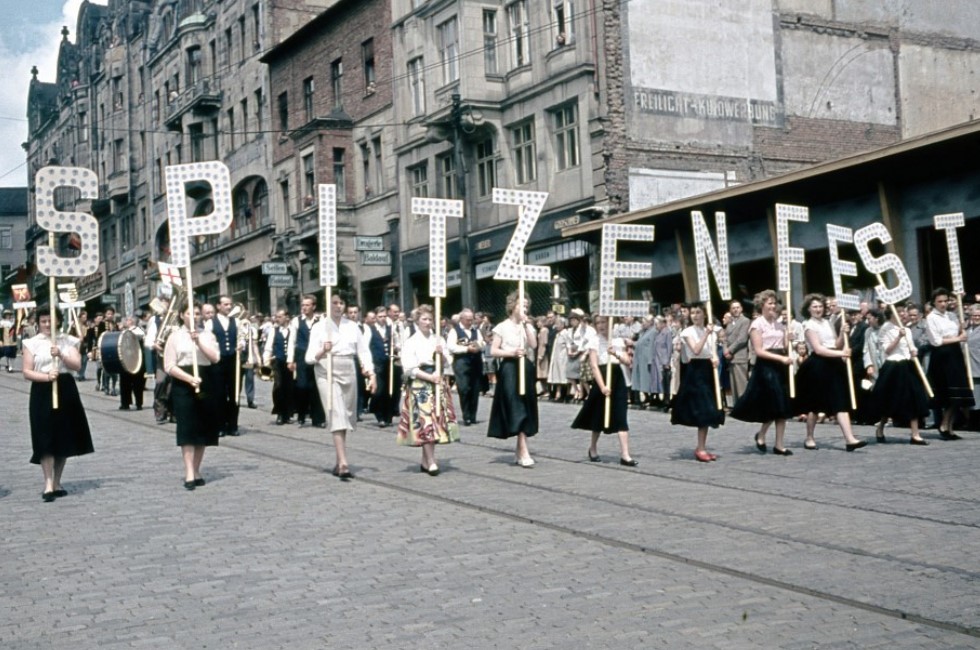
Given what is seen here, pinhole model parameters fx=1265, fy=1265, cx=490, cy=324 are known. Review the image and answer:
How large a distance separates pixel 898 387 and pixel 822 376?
4.56ft

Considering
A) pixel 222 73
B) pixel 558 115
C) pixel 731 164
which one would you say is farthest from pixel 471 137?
pixel 222 73

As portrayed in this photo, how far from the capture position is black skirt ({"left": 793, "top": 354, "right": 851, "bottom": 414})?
46.7 feet

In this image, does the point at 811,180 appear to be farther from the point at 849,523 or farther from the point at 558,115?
the point at 849,523

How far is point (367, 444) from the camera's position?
16.1 meters

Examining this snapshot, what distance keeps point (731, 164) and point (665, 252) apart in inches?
158

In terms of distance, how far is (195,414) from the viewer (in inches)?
462

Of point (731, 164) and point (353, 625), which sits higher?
point (731, 164)

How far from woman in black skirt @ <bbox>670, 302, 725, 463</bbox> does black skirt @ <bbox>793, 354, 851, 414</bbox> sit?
4.40 ft

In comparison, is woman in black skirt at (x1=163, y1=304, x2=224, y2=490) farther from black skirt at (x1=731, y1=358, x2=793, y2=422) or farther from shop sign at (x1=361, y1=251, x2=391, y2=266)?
shop sign at (x1=361, y1=251, x2=391, y2=266)

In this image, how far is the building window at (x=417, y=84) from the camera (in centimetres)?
3641

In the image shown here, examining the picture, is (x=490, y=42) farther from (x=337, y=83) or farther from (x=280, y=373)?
(x=280, y=373)

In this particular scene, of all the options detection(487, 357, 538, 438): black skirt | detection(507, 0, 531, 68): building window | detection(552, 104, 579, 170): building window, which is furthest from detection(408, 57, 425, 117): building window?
detection(487, 357, 538, 438): black skirt

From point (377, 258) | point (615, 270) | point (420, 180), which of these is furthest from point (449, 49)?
point (615, 270)

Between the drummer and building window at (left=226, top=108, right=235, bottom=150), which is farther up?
building window at (left=226, top=108, right=235, bottom=150)
